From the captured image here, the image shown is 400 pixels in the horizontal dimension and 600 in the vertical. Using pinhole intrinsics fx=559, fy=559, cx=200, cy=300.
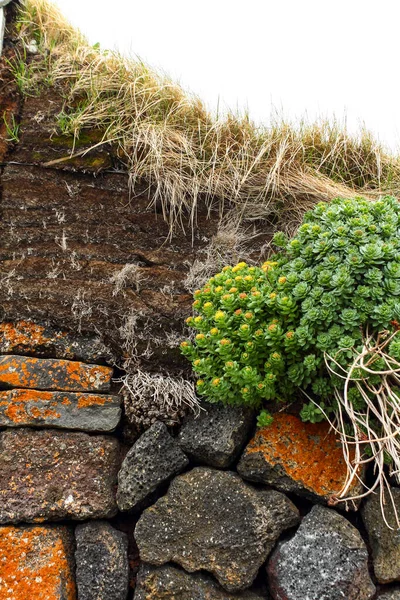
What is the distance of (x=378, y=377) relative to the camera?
2586 mm

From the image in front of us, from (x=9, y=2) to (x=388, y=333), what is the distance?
3.61 m

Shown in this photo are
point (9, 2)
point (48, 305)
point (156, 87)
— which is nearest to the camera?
point (48, 305)

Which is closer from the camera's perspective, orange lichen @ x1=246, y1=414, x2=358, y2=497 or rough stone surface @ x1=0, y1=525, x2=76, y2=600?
rough stone surface @ x1=0, y1=525, x2=76, y2=600

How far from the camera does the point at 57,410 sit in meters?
2.95

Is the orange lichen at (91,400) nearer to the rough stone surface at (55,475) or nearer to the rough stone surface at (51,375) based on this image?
the rough stone surface at (51,375)

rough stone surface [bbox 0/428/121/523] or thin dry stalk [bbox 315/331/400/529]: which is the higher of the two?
thin dry stalk [bbox 315/331/400/529]

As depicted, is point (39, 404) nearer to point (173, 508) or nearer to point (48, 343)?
point (48, 343)

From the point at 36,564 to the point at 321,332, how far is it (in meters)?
1.77

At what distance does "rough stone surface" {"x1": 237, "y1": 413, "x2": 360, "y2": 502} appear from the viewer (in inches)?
108

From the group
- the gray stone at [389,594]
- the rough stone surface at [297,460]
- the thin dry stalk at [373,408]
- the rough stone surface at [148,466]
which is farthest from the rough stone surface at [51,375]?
the gray stone at [389,594]

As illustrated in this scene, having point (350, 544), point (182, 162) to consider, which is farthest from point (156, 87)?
point (350, 544)

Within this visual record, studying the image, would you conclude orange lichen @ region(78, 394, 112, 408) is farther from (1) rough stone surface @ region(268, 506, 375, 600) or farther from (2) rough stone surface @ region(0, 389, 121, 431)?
(1) rough stone surface @ region(268, 506, 375, 600)

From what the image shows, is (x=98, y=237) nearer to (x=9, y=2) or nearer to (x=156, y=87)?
(x=156, y=87)

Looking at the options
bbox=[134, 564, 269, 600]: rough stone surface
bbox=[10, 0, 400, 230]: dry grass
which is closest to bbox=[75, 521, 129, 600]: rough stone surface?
bbox=[134, 564, 269, 600]: rough stone surface
